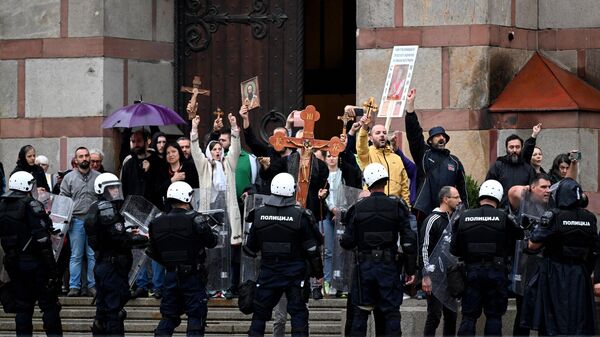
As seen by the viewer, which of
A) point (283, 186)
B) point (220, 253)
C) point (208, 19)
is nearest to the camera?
point (283, 186)

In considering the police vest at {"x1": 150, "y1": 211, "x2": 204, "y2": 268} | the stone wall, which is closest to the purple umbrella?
the stone wall

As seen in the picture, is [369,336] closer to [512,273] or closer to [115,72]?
[512,273]

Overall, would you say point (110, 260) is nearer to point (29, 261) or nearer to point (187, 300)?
point (29, 261)

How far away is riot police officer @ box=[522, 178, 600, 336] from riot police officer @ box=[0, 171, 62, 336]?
17.3 ft

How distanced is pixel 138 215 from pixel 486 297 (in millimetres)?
4410

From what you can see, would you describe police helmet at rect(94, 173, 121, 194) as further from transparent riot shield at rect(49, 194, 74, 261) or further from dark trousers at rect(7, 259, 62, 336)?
transparent riot shield at rect(49, 194, 74, 261)

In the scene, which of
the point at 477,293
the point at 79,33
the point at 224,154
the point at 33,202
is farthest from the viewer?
the point at 79,33

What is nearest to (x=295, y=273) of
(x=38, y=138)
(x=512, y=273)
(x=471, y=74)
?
(x=512, y=273)

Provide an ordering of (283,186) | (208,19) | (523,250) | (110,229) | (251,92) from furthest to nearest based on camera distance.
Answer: (208,19)
(251,92)
(110,229)
(523,250)
(283,186)

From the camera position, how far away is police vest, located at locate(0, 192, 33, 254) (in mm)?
19906

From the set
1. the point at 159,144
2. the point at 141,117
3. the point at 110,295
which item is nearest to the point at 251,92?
the point at 159,144

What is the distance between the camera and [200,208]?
21.0 metres

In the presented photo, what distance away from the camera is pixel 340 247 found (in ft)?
66.1

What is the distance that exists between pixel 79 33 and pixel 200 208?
13.1ft
